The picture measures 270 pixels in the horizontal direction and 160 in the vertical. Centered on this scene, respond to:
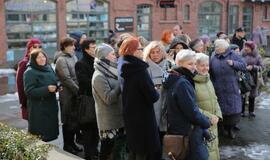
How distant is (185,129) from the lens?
180 inches

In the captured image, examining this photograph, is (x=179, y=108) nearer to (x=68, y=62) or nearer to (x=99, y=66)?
(x=99, y=66)

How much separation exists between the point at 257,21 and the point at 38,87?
29140mm

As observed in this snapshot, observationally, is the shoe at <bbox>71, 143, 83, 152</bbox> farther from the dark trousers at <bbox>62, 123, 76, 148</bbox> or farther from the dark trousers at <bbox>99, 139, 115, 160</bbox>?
the dark trousers at <bbox>99, 139, 115, 160</bbox>

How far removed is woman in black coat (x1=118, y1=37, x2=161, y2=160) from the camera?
448cm

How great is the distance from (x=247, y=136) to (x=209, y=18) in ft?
72.0

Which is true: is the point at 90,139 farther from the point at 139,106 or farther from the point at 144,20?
the point at 144,20

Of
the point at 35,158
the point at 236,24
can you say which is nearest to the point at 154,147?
the point at 35,158

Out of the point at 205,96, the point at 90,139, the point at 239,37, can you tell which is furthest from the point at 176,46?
the point at 239,37

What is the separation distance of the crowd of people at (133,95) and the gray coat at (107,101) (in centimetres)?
1

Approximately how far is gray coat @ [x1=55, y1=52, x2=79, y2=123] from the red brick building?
39.5 feet

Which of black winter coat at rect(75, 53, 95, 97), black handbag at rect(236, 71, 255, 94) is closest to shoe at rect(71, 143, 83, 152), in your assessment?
black winter coat at rect(75, 53, 95, 97)

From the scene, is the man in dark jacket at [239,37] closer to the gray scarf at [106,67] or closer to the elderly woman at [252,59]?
the elderly woman at [252,59]

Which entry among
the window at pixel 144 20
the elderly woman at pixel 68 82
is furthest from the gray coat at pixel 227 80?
the window at pixel 144 20

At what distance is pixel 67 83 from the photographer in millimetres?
5953
